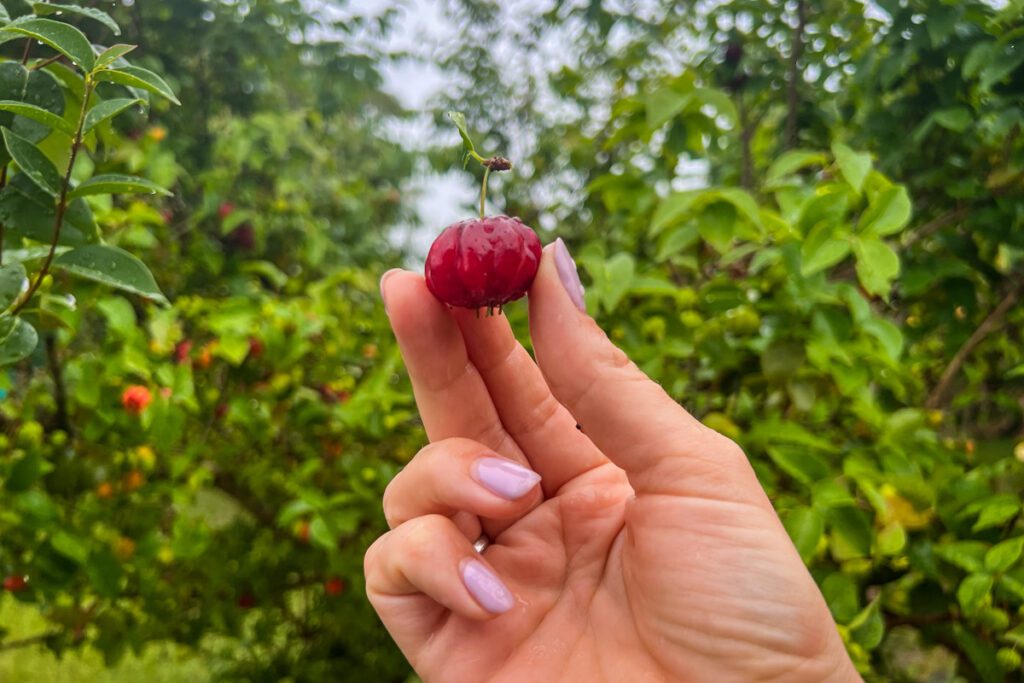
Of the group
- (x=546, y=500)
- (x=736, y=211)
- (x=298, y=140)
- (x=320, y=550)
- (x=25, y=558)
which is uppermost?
(x=736, y=211)

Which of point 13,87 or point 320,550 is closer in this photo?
point 13,87

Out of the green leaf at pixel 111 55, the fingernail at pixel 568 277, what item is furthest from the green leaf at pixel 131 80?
the fingernail at pixel 568 277

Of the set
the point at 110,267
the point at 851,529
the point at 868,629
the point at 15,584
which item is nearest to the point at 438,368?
the point at 110,267

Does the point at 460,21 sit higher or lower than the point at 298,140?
higher

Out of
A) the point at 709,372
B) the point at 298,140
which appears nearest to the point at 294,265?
the point at 298,140

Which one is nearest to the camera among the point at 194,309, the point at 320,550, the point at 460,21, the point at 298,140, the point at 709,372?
the point at 709,372

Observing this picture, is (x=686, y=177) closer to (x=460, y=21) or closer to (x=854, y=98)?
(x=854, y=98)

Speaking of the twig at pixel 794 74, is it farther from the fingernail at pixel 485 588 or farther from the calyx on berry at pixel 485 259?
the fingernail at pixel 485 588
